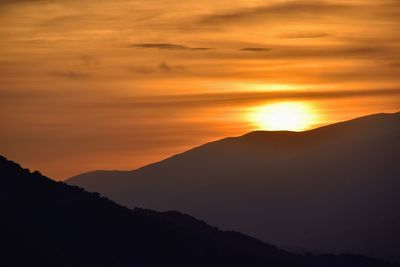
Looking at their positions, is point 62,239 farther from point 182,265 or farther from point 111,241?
point 182,265

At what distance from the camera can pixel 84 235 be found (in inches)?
2731

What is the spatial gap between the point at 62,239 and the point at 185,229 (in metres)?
13.6

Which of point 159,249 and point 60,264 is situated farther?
point 159,249

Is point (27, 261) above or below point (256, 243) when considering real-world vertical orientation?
below

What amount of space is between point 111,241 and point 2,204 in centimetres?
737

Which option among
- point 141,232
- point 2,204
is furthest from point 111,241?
point 2,204

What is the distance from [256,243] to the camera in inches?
3366

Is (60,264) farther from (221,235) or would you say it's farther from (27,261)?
(221,235)

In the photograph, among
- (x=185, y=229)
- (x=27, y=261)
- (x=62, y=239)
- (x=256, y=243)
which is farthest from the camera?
(x=256, y=243)

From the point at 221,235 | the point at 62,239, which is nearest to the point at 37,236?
the point at 62,239

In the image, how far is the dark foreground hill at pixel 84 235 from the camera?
214ft

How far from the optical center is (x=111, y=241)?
69.6 m

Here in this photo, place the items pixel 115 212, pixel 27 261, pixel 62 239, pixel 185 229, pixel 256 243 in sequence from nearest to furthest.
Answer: pixel 27 261 < pixel 62 239 < pixel 115 212 < pixel 185 229 < pixel 256 243

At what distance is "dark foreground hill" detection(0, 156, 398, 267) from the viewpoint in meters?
65.4
